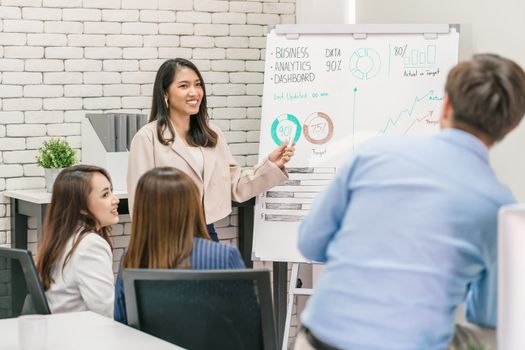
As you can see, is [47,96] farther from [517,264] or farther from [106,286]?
[517,264]

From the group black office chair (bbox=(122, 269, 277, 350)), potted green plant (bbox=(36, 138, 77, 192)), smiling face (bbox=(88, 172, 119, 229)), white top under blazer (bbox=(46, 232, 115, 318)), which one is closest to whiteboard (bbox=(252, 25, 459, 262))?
potted green plant (bbox=(36, 138, 77, 192))

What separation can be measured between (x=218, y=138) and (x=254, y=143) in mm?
989

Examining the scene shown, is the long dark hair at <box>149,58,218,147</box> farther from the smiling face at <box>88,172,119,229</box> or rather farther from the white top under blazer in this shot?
the white top under blazer

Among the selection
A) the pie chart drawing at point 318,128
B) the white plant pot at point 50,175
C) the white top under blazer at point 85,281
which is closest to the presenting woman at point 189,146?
the pie chart drawing at point 318,128

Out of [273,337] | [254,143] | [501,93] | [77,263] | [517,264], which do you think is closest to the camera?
[517,264]

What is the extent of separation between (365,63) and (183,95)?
871 millimetres

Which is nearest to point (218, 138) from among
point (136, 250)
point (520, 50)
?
point (520, 50)

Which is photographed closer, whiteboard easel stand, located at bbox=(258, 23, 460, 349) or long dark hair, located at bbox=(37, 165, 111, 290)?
long dark hair, located at bbox=(37, 165, 111, 290)

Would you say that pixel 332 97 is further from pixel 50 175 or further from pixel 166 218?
pixel 166 218

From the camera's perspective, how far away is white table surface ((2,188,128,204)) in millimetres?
4125

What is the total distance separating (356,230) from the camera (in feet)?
5.85

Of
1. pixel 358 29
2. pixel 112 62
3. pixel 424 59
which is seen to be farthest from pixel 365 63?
pixel 112 62

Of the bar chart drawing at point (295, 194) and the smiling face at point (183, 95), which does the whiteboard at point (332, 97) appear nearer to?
the bar chart drawing at point (295, 194)

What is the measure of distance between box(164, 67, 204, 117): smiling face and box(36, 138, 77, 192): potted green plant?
1.98ft
